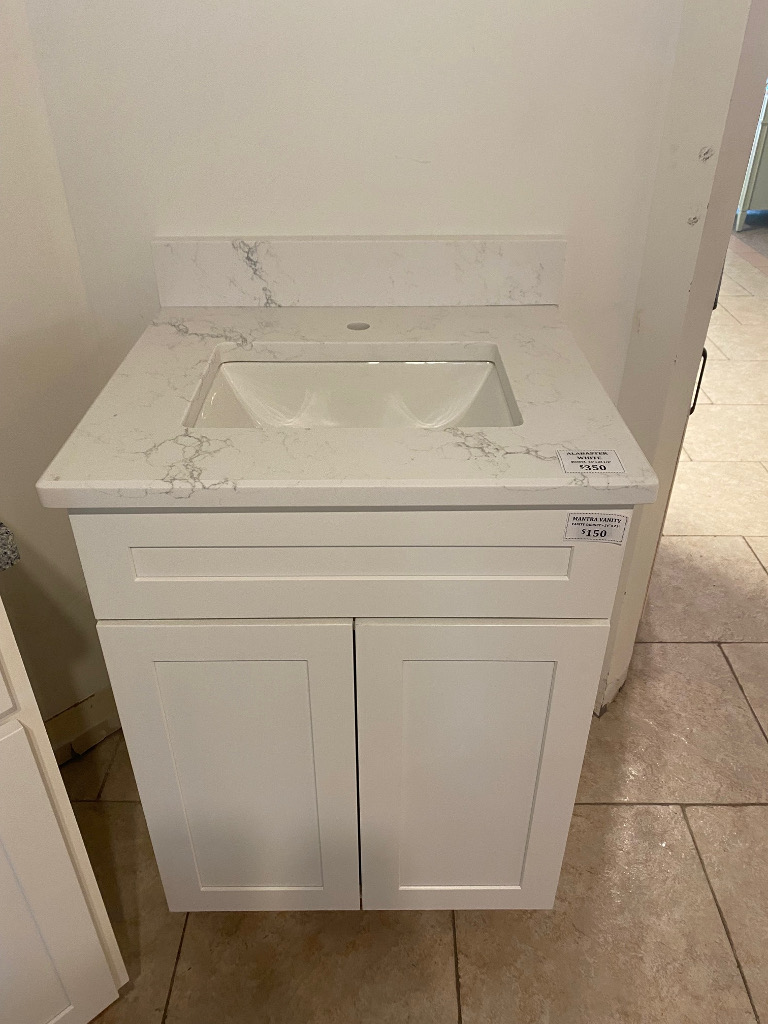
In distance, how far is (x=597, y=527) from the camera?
2.95 ft

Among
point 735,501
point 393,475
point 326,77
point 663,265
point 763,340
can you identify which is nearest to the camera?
point 393,475

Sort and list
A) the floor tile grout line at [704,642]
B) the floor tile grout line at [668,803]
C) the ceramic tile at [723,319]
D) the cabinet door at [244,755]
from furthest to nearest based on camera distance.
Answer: the ceramic tile at [723,319]
the floor tile grout line at [704,642]
the floor tile grout line at [668,803]
the cabinet door at [244,755]

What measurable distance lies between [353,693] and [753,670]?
4.16ft

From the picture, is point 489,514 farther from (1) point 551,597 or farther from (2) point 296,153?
A: (2) point 296,153

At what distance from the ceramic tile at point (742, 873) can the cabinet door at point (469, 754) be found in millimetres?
355

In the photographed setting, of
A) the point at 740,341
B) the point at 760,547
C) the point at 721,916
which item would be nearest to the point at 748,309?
the point at 740,341

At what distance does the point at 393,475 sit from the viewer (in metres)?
0.86

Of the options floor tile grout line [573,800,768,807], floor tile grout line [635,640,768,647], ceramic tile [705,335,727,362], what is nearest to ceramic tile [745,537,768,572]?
floor tile grout line [635,640,768,647]

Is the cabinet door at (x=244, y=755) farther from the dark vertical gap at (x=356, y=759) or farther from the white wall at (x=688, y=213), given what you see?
the white wall at (x=688, y=213)

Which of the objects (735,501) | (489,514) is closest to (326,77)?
(489,514)

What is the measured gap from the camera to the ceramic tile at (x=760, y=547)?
2.23m

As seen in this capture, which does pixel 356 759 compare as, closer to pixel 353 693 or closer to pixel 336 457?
pixel 353 693

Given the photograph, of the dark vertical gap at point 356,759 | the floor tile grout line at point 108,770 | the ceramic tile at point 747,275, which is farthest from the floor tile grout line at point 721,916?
the ceramic tile at point 747,275

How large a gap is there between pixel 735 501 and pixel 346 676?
1915mm
